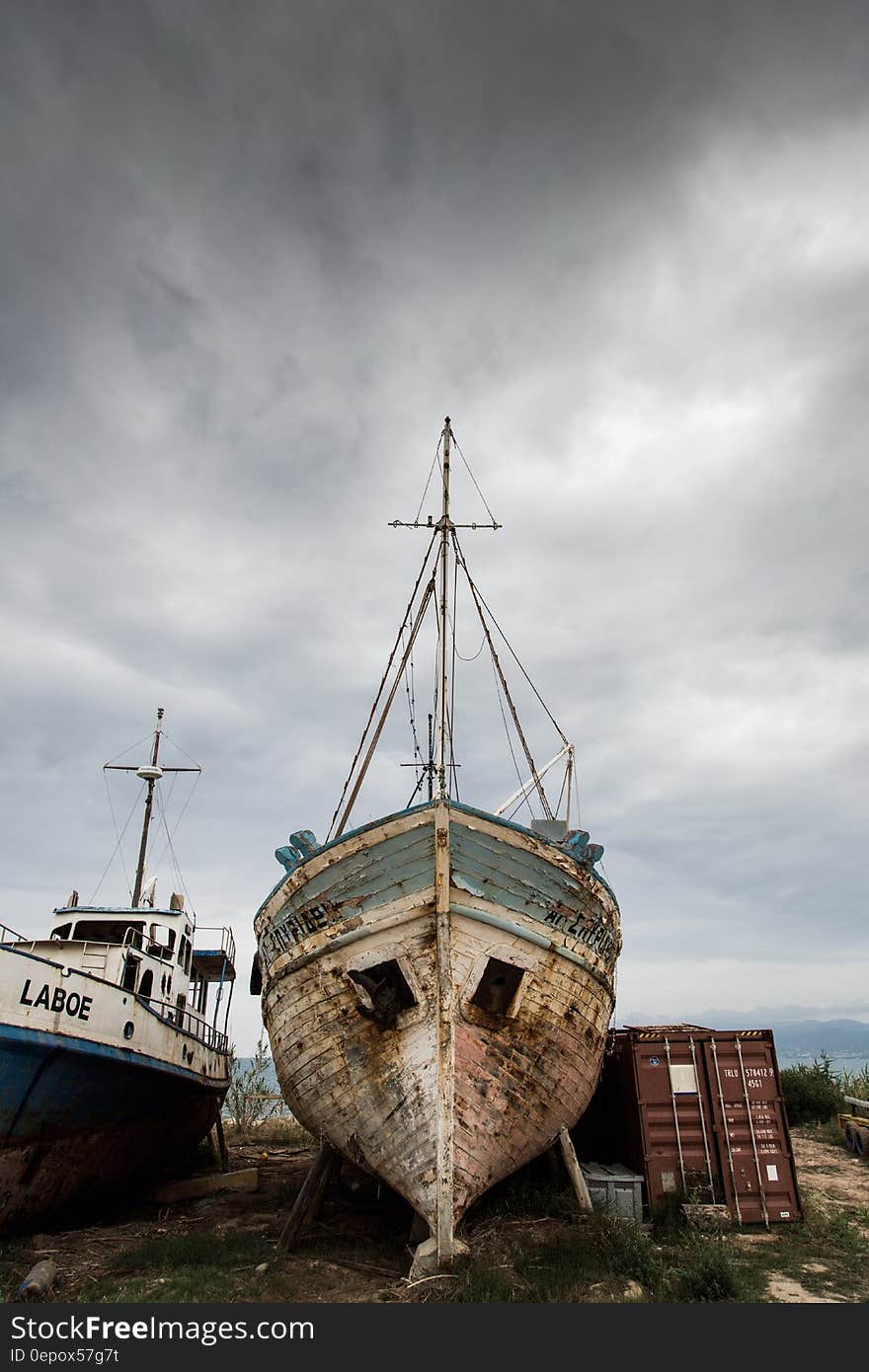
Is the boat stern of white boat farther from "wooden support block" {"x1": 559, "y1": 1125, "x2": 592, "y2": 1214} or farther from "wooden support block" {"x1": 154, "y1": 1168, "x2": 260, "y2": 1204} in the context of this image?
"wooden support block" {"x1": 154, "y1": 1168, "x2": 260, "y2": 1204}

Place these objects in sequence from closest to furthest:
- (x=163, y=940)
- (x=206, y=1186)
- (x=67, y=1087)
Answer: (x=67, y=1087)
(x=206, y=1186)
(x=163, y=940)

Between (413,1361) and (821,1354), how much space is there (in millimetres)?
2955

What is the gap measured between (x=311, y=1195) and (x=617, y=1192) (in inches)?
156

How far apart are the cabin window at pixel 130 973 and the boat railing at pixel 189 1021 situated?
17.5 inches

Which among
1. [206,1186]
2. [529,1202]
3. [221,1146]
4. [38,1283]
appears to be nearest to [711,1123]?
[529,1202]

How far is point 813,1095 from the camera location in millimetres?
19953

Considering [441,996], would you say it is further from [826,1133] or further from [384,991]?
[826,1133]

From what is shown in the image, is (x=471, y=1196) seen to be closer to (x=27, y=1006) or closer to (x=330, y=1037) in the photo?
(x=330, y=1037)

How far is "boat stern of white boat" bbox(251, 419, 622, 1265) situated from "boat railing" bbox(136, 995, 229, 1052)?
4489 millimetres

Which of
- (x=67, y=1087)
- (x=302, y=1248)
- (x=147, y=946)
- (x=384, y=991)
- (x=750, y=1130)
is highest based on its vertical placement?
(x=147, y=946)

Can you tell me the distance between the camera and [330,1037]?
30.1 ft

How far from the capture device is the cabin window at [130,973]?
1434 centimetres

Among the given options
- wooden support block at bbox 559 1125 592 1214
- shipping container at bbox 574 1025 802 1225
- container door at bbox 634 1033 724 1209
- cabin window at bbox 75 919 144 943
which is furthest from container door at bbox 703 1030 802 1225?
cabin window at bbox 75 919 144 943

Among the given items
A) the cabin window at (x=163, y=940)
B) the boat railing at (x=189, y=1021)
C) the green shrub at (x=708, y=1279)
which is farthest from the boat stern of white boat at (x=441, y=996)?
the cabin window at (x=163, y=940)
